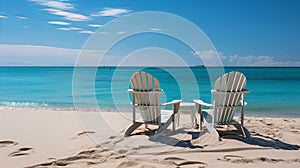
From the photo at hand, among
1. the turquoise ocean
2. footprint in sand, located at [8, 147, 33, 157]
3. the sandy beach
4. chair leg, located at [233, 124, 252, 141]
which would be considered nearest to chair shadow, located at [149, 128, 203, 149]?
the sandy beach

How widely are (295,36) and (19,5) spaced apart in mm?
23739

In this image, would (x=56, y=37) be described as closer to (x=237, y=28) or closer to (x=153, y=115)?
(x=237, y=28)

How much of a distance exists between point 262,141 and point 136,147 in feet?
6.03

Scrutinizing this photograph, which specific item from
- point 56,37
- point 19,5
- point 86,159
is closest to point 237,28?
point 56,37

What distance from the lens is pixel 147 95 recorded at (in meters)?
4.12

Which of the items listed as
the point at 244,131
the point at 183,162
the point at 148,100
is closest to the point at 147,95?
the point at 148,100

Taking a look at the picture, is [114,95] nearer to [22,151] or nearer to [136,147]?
[136,147]

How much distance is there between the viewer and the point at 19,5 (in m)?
15.3

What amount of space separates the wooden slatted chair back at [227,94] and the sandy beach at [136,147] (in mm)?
333

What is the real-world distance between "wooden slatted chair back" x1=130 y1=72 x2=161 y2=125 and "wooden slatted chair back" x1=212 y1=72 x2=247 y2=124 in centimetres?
87

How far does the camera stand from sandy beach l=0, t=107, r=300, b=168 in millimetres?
2955

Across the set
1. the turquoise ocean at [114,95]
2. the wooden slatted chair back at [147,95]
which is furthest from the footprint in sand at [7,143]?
the turquoise ocean at [114,95]

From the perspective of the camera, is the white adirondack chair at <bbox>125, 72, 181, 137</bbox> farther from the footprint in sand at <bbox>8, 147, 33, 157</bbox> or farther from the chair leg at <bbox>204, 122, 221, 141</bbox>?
the footprint in sand at <bbox>8, 147, 33, 157</bbox>

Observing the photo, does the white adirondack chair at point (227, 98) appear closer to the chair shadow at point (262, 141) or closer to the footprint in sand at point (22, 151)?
the chair shadow at point (262, 141)
